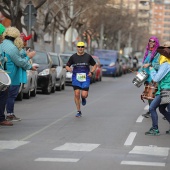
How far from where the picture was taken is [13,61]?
1450 cm

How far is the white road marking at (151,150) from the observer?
33.3 ft

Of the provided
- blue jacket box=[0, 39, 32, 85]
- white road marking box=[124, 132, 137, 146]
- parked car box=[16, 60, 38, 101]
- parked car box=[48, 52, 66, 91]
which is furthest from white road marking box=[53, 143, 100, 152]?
parked car box=[48, 52, 66, 91]

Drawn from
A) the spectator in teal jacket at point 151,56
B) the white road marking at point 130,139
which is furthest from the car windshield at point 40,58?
the white road marking at point 130,139

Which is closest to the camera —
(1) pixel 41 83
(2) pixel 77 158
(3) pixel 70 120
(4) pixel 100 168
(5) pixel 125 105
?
(4) pixel 100 168

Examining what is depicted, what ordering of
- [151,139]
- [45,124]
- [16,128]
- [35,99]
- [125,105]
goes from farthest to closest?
[35,99]
[125,105]
[45,124]
[16,128]
[151,139]

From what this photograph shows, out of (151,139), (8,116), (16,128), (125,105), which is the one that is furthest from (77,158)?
(125,105)

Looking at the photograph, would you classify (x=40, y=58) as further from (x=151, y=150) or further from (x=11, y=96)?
(x=151, y=150)

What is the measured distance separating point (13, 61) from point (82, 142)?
378cm

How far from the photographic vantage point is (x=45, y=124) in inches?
567

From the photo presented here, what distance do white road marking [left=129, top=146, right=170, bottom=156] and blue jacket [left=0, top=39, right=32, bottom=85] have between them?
4498 millimetres

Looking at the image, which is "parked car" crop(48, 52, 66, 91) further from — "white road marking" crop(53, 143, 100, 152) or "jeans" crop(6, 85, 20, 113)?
"white road marking" crop(53, 143, 100, 152)

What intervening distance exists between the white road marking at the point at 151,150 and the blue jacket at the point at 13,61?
4.50m

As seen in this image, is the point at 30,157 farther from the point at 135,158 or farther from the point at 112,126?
the point at 112,126

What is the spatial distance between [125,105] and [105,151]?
423 inches
